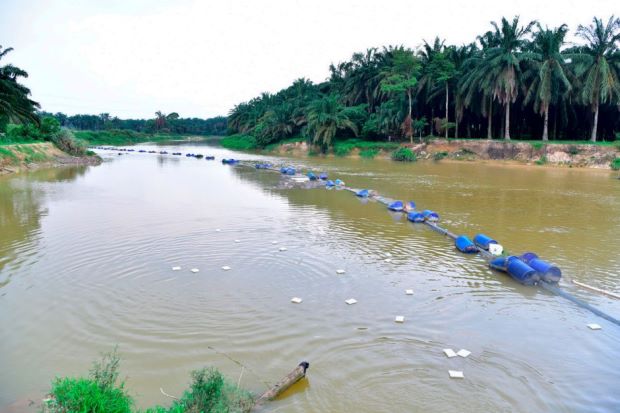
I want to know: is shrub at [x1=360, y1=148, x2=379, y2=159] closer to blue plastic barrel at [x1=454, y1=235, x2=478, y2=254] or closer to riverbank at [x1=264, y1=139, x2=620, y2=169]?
riverbank at [x1=264, y1=139, x2=620, y2=169]

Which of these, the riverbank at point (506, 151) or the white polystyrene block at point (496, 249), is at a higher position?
the riverbank at point (506, 151)

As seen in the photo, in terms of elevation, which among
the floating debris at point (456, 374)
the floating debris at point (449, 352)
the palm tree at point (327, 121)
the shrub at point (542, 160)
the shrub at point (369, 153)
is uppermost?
the palm tree at point (327, 121)

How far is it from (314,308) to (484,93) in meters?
35.9

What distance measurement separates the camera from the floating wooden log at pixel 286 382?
4981 mm

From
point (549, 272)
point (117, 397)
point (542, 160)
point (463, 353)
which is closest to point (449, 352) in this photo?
point (463, 353)

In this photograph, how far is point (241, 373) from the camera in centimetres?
554

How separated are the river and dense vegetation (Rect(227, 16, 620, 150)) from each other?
946 inches

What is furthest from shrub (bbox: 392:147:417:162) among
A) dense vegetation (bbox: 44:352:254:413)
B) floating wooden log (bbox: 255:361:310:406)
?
dense vegetation (bbox: 44:352:254:413)

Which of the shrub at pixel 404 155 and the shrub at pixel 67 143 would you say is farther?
the shrub at pixel 404 155

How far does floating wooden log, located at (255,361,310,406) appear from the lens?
4981mm

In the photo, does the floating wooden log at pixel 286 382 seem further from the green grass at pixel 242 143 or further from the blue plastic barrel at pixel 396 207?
the green grass at pixel 242 143

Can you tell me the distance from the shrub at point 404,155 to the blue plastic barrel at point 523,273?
34910 millimetres

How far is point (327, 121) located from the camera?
52.2m

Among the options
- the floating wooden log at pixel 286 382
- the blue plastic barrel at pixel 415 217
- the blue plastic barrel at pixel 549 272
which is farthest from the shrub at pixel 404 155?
the floating wooden log at pixel 286 382
